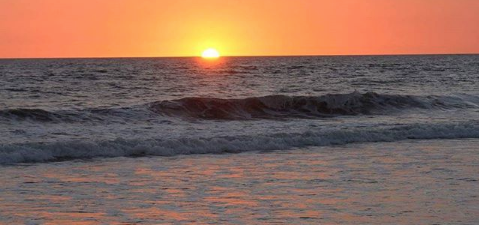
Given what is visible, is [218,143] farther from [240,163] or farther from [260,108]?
[260,108]

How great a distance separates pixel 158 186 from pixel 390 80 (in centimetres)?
4856

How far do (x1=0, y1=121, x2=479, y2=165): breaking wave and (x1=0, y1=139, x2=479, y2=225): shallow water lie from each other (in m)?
0.96

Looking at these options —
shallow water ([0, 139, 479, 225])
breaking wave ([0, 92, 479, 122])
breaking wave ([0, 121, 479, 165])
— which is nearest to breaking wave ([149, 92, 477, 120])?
breaking wave ([0, 92, 479, 122])

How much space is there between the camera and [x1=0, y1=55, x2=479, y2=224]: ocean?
11875 millimetres

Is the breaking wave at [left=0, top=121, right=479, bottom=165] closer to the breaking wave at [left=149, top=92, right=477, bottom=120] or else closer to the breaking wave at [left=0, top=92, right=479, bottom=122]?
the breaking wave at [left=0, top=92, right=479, bottom=122]

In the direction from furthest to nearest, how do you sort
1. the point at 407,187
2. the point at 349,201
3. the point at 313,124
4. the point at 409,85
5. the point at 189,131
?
the point at 409,85
the point at 313,124
the point at 189,131
the point at 407,187
the point at 349,201

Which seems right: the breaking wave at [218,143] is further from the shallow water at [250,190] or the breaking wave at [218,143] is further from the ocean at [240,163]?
the shallow water at [250,190]

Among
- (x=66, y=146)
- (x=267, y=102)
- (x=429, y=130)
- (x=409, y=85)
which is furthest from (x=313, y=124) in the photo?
(x=409, y=85)

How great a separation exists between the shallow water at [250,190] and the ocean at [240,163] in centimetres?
3

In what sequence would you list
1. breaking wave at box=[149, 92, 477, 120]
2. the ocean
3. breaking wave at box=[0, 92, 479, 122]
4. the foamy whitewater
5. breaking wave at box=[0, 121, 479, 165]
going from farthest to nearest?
breaking wave at box=[149, 92, 477, 120] < breaking wave at box=[0, 92, 479, 122] < the foamy whitewater < breaking wave at box=[0, 121, 479, 165] < the ocean

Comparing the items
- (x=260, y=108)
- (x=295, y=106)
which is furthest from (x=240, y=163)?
(x=295, y=106)

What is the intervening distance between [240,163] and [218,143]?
317 cm

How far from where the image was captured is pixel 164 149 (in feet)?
64.3

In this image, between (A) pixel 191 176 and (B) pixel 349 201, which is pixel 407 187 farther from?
(A) pixel 191 176
